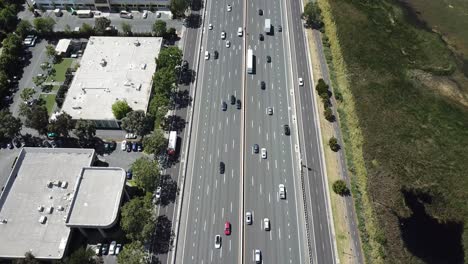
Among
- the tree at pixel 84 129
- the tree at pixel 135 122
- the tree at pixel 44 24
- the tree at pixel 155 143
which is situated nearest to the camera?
the tree at pixel 155 143

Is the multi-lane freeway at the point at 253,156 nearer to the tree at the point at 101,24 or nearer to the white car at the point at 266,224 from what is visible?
the white car at the point at 266,224

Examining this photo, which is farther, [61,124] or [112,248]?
[61,124]

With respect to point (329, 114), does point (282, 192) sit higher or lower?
lower

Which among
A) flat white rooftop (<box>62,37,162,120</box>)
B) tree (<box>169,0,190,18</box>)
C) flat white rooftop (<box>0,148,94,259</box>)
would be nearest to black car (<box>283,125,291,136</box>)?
flat white rooftop (<box>62,37,162,120</box>)

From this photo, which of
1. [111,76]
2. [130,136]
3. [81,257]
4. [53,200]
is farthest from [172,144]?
[81,257]

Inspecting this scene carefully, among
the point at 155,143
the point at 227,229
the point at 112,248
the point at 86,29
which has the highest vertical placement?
the point at 86,29

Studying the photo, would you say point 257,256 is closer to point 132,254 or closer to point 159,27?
point 132,254

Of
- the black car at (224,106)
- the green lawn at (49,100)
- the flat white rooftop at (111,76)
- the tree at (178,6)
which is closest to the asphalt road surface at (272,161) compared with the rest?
the black car at (224,106)

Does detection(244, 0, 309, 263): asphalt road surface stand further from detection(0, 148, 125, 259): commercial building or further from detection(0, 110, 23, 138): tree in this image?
detection(0, 110, 23, 138): tree
